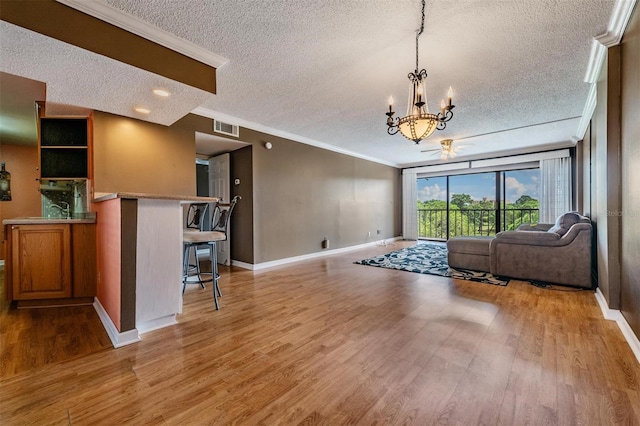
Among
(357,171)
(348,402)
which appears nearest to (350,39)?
(348,402)

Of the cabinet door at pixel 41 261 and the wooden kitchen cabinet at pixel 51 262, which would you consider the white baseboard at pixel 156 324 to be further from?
the cabinet door at pixel 41 261

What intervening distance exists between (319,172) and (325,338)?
407cm

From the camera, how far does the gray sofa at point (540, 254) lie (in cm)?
324

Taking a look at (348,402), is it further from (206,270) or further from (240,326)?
(206,270)

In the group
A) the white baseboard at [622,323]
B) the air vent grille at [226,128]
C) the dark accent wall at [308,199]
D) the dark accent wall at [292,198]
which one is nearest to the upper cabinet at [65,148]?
the dark accent wall at [292,198]

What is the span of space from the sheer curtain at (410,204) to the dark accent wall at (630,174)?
5885 mm

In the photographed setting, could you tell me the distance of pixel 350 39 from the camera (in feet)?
7.33

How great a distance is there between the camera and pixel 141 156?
3.35 m

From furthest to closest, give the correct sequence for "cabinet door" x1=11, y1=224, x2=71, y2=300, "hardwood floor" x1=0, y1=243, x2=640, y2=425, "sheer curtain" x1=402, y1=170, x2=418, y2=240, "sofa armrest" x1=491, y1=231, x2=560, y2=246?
"sheer curtain" x1=402, y1=170, x2=418, y2=240 → "sofa armrest" x1=491, y1=231, x2=560, y2=246 → "cabinet door" x1=11, y1=224, x2=71, y2=300 → "hardwood floor" x1=0, y1=243, x2=640, y2=425

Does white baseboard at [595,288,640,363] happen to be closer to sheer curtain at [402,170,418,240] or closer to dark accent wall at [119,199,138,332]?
dark accent wall at [119,199,138,332]

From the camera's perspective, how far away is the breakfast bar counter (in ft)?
6.55

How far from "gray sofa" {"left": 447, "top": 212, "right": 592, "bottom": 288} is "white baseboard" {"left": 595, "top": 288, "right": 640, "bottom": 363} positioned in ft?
1.64

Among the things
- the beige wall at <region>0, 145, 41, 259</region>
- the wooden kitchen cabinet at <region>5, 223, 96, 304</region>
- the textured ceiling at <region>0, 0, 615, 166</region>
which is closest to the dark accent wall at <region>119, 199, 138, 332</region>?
the textured ceiling at <region>0, 0, 615, 166</region>

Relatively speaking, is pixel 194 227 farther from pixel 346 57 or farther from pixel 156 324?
pixel 346 57
